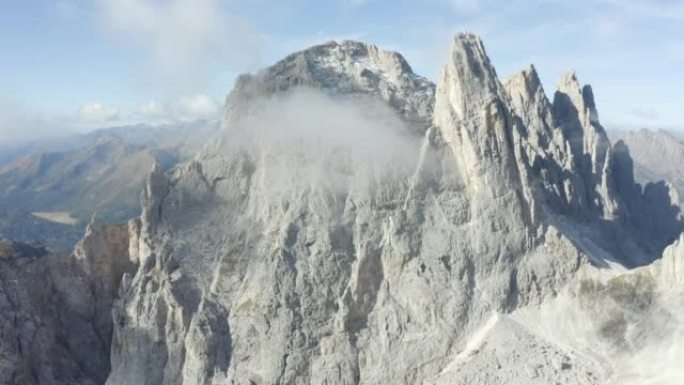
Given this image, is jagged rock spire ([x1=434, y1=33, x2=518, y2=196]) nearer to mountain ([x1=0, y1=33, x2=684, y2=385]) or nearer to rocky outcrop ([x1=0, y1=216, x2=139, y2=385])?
mountain ([x1=0, y1=33, x2=684, y2=385])

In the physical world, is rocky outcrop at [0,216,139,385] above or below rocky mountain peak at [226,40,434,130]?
below

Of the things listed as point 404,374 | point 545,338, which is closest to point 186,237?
point 404,374

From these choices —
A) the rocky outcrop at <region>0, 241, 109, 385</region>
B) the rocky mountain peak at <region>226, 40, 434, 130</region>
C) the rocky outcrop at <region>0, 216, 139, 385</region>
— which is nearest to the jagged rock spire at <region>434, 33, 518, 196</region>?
the rocky mountain peak at <region>226, 40, 434, 130</region>

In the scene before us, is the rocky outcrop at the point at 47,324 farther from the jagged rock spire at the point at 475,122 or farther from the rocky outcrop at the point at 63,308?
the jagged rock spire at the point at 475,122

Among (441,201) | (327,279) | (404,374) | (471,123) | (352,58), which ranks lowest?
(404,374)

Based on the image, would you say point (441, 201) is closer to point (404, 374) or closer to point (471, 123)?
point (471, 123)

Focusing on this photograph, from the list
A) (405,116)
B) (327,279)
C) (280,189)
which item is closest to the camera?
(327,279)

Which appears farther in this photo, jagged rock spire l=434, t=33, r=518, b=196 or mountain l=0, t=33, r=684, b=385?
jagged rock spire l=434, t=33, r=518, b=196
